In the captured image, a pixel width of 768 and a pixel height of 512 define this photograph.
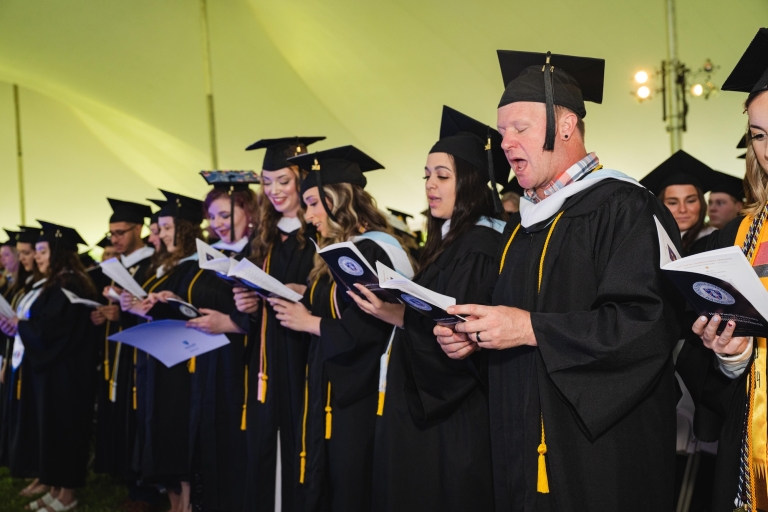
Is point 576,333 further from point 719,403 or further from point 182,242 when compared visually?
point 182,242

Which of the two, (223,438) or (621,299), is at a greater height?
(621,299)

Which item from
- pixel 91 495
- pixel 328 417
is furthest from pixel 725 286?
pixel 91 495

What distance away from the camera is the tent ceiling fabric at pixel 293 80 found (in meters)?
9.20

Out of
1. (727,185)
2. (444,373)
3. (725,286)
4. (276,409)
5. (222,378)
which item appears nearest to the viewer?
(725,286)

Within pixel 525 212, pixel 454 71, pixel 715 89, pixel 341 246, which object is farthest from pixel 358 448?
pixel 454 71

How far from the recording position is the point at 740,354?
2016mm

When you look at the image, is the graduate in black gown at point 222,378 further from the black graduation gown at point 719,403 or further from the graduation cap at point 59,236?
the black graduation gown at point 719,403

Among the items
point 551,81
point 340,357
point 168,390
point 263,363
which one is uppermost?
point 551,81

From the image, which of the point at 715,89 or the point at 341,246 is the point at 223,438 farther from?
the point at 715,89

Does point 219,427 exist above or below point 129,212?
below

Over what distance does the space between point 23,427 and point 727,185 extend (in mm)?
6074

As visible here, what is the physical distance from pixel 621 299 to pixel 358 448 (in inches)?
71.9

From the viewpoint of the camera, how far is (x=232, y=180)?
4.94 m

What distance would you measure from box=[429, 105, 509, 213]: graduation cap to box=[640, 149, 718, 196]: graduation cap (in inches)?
67.0
